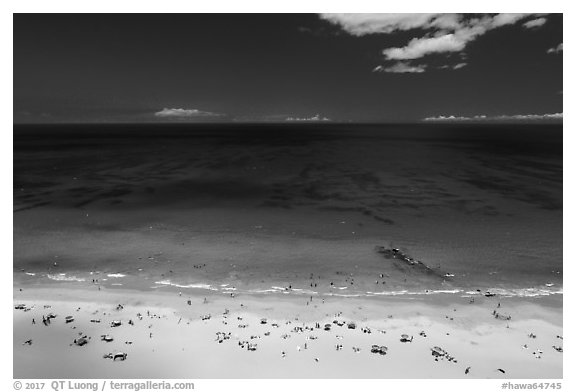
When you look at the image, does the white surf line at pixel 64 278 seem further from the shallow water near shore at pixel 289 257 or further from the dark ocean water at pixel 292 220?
the dark ocean water at pixel 292 220

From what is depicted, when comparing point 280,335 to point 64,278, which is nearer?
point 280,335

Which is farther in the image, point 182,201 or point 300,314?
point 182,201

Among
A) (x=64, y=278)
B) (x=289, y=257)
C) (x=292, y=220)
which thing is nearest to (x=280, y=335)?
(x=289, y=257)

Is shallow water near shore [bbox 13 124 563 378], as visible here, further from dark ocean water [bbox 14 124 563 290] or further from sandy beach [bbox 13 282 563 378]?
dark ocean water [bbox 14 124 563 290]

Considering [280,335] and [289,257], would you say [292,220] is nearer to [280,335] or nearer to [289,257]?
[289,257]

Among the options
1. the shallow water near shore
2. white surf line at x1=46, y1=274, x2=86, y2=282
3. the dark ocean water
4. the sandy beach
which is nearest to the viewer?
the sandy beach

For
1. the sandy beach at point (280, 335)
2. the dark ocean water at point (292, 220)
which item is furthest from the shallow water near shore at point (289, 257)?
the dark ocean water at point (292, 220)

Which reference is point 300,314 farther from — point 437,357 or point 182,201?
point 182,201

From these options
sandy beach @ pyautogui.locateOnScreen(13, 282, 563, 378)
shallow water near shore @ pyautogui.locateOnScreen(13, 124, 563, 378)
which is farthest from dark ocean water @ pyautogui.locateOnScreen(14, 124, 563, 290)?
sandy beach @ pyautogui.locateOnScreen(13, 282, 563, 378)
